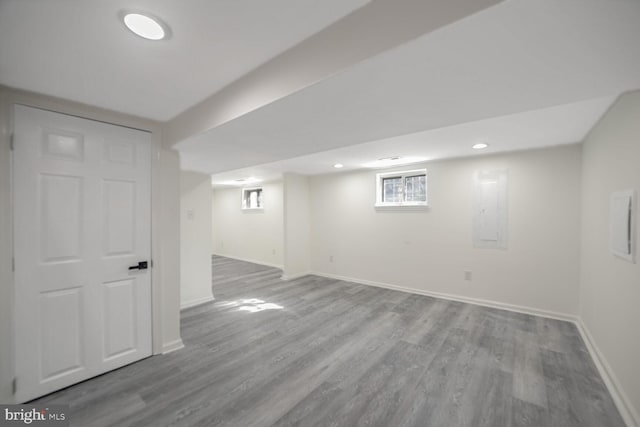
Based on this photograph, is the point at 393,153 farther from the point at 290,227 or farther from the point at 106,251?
the point at 106,251

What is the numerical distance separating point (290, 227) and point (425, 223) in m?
2.78

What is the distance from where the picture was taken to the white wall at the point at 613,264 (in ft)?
5.49

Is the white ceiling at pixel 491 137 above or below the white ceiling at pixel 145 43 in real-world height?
below

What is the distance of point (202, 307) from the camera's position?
381 cm

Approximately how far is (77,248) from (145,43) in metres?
1.74

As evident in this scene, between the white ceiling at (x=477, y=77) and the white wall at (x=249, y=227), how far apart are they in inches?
176

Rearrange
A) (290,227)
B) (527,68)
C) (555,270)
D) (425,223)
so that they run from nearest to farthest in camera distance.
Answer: (527,68)
(555,270)
(425,223)
(290,227)

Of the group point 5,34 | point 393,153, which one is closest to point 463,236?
A: point 393,153

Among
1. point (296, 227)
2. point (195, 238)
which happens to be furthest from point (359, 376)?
point (296, 227)

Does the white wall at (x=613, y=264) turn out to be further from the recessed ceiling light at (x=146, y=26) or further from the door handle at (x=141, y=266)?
the door handle at (x=141, y=266)

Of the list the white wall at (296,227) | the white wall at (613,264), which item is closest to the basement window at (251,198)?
the white wall at (296,227)

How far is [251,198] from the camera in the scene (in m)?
7.49

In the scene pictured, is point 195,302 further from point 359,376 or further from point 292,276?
point 359,376

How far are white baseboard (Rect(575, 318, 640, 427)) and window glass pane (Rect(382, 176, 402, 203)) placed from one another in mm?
3033
